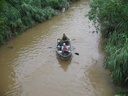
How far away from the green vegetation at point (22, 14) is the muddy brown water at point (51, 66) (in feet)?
2.61

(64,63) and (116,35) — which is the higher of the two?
(116,35)

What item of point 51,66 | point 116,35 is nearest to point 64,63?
point 51,66

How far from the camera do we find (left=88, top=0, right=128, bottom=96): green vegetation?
13.2 meters

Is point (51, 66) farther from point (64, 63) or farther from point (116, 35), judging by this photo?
point (116, 35)

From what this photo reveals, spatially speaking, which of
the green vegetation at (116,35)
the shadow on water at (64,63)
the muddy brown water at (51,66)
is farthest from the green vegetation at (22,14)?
the green vegetation at (116,35)

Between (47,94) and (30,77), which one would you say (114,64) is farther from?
(30,77)

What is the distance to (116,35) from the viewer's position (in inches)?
610

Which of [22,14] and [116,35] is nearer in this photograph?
[116,35]

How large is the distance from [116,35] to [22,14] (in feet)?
41.4

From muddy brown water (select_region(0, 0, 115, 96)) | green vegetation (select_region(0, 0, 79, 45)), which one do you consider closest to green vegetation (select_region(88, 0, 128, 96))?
muddy brown water (select_region(0, 0, 115, 96))

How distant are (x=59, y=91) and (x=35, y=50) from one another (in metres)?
6.55

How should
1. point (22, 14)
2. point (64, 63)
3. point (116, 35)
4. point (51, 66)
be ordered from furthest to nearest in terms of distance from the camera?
point (22, 14) → point (64, 63) → point (51, 66) → point (116, 35)

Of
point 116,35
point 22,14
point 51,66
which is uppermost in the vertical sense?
point 22,14

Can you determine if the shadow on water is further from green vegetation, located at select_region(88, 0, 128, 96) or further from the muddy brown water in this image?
green vegetation, located at select_region(88, 0, 128, 96)
